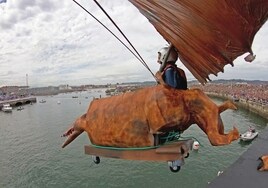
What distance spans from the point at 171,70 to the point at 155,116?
424 millimetres

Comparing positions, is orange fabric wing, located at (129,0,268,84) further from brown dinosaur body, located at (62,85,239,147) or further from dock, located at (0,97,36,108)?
dock, located at (0,97,36,108)

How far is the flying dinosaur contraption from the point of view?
1804 mm

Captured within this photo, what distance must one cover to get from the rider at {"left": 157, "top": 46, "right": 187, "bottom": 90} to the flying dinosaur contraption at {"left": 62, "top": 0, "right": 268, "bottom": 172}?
7 centimetres

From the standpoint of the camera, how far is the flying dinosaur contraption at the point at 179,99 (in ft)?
5.92

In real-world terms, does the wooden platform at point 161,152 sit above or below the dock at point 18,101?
above

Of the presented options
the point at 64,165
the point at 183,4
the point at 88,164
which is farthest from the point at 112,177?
the point at 183,4

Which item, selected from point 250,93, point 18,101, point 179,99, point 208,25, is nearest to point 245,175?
point 179,99

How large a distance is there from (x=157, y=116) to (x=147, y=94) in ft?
0.79

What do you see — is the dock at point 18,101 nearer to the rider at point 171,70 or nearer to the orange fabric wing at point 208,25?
the rider at point 171,70

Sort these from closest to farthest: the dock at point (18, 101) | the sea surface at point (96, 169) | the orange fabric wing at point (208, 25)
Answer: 1. the orange fabric wing at point (208, 25)
2. the sea surface at point (96, 169)
3. the dock at point (18, 101)

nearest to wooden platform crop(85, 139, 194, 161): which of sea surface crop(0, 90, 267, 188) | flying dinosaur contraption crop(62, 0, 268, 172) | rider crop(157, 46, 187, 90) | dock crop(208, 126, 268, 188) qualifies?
flying dinosaur contraption crop(62, 0, 268, 172)

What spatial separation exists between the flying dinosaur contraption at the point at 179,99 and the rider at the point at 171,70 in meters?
0.07

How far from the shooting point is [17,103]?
85.3 meters

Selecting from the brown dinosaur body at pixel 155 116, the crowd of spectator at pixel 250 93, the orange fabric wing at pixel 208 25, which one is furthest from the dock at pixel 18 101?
the orange fabric wing at pixel 208 25
